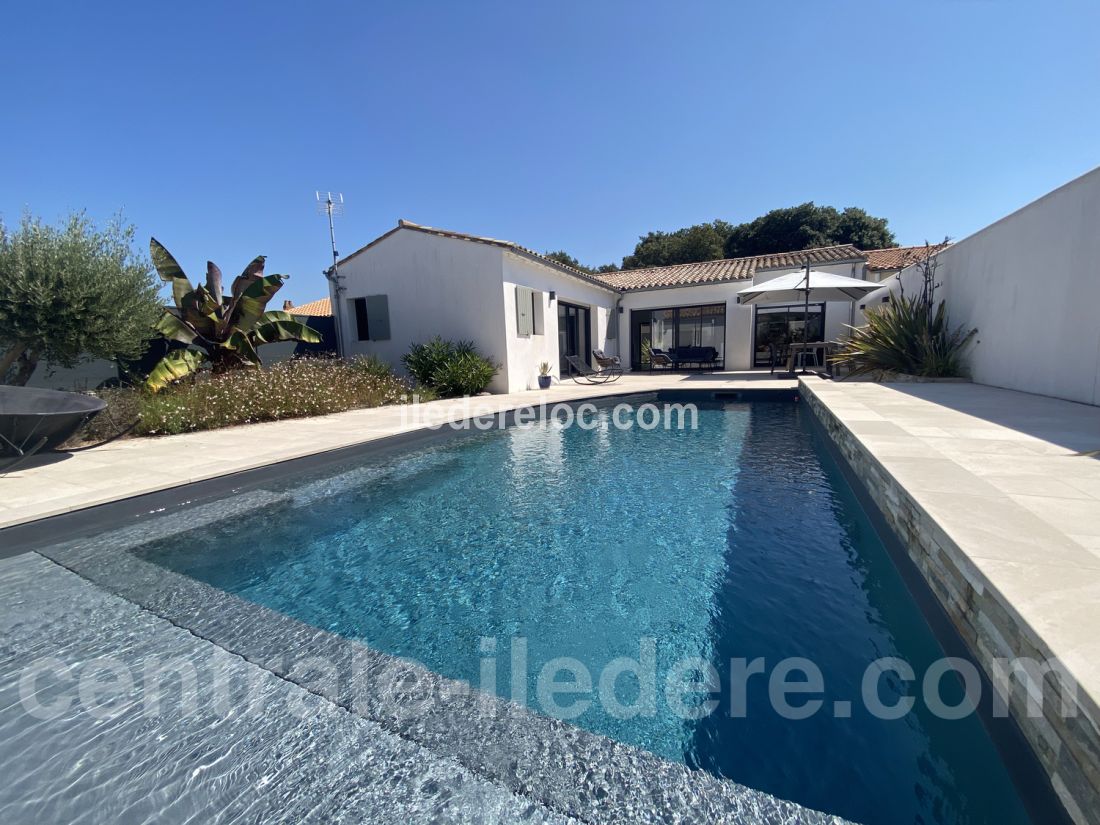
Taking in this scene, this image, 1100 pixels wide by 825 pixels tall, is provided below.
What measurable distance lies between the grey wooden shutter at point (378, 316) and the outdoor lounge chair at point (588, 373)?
5463mm

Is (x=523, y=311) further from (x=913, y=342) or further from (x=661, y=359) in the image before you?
(x=913, y=342)

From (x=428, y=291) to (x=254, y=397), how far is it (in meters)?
5.53

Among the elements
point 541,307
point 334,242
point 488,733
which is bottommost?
point 488,733

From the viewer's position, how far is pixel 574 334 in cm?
1633

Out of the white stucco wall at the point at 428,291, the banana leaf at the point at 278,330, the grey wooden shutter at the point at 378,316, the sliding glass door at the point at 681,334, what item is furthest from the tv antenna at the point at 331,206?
the sliding glass door at the point at 681,334

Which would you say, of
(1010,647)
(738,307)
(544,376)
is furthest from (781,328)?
(1010,647)

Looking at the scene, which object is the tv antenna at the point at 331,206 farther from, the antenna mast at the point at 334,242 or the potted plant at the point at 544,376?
the potted plant at the point at 544,376

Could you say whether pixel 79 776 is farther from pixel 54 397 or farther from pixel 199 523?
pixel 54 397

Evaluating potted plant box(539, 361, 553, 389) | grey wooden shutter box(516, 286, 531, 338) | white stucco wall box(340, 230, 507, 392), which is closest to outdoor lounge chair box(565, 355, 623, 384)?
potted plant box(539, 361, 553, 389)

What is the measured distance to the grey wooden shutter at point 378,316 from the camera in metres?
13.2

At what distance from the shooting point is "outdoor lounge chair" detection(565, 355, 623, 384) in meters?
14.1

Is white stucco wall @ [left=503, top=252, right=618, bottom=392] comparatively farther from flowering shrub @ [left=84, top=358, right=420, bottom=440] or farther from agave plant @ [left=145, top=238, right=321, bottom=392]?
agave plant @ [left=145, top=238, right=321, bottom=392]

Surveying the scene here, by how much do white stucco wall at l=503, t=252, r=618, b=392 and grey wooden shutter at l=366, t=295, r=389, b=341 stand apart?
3.97 meters

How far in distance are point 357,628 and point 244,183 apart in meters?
14.8
